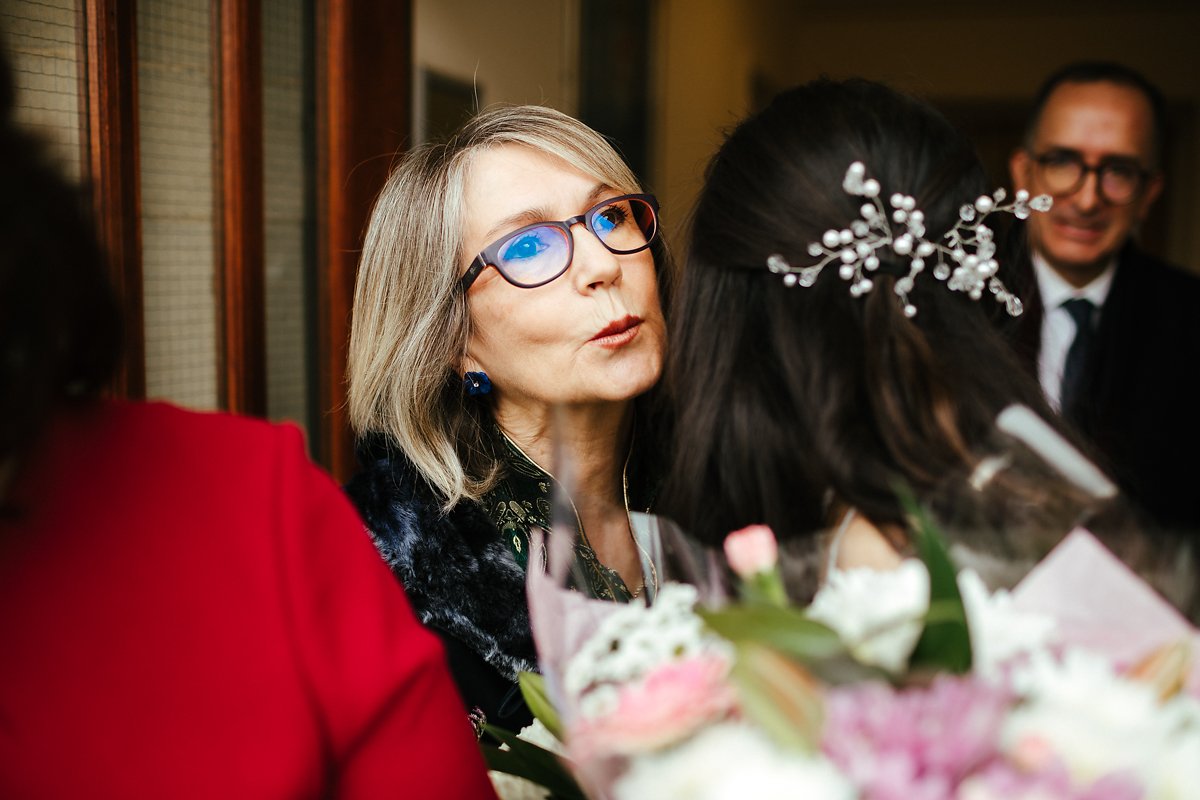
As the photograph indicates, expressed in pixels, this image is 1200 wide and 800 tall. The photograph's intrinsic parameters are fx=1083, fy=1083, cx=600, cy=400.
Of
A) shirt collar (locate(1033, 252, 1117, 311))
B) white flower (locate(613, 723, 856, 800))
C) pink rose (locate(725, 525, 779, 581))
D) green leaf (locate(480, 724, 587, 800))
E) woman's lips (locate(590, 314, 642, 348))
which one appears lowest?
green leaf (locate(480, 724, 587, 800))

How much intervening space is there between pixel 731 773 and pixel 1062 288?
2.42 metres

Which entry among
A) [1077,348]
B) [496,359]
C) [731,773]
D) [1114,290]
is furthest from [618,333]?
[1114,290]

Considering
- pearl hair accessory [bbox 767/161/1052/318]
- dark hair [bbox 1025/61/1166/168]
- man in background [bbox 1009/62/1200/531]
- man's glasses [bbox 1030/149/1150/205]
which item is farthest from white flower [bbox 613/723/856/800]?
dark hair [bbox 1025/61/1166/168]

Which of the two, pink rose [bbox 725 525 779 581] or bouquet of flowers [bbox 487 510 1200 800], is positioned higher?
pink rose [bbox 725 525 779 581]

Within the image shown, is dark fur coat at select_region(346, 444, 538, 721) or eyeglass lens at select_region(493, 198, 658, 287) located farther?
eyeglass lens at select_region(493, 198, 658, 287)

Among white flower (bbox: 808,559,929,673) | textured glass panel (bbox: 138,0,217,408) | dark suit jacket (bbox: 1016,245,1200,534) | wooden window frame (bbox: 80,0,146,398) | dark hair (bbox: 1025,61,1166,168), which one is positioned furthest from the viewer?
dark hair (bbox: 1025,61,1166,168)

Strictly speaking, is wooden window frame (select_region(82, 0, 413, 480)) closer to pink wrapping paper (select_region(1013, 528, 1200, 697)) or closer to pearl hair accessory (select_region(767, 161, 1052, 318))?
pearl hair accessory (select_region(767, 161, 1052, 318))

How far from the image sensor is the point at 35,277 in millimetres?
639

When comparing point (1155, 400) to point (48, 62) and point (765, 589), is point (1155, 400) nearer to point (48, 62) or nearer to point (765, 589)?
point (765, 589)

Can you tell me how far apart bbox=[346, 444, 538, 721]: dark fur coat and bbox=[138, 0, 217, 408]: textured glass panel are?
0.36 m

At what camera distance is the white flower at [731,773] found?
1.80 feet

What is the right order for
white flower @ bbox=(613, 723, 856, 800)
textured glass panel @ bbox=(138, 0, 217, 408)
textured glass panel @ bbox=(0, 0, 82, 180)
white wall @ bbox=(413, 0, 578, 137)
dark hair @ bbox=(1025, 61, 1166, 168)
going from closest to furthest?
white flower @ bbox=(613, 723, 856, 800) → textured glass panel @ bbox=(0, 0, 82, 180) → textured glass panel @ bbox=(138, 0, 217, 408) → white wall @ bbox=(413, 0, 578, 137) → dark hair @ bbox=(1025, 61, 1166, 168)

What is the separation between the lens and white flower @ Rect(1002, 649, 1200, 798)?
564mm

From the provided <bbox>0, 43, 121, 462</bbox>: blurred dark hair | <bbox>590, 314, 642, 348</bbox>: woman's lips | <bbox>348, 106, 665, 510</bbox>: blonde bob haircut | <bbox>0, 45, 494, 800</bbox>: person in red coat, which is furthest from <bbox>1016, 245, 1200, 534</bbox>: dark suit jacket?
<bbox>0, 43, 121, 462</bbox>: blurred dark hair
